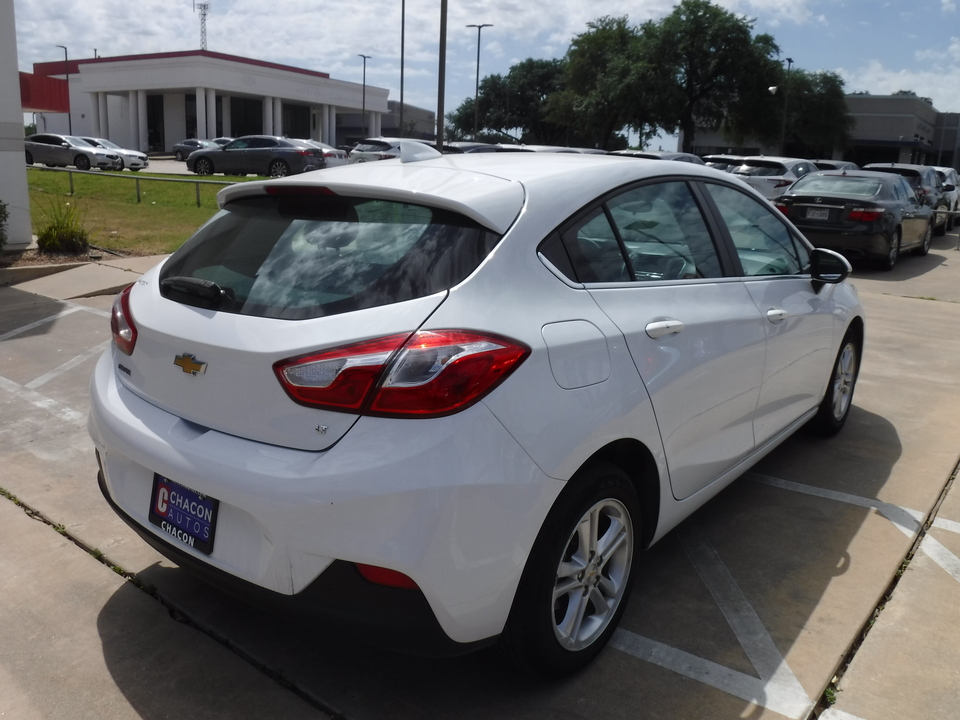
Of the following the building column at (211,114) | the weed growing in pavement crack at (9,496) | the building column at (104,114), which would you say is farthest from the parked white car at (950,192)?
the building column at (104,114)

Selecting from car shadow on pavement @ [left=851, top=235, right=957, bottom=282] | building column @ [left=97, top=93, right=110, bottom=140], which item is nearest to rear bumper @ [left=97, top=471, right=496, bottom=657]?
car shadow on pavement @ [left=851, top=235, right=957, bottom=282]

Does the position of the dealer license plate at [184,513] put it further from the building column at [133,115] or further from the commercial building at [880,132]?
the commercial building at [880,132]

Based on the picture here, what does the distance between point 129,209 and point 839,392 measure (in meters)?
14.4

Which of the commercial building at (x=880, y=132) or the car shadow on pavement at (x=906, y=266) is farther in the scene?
the commercial building at (x=880, y=132)

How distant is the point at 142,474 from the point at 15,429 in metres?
2.65

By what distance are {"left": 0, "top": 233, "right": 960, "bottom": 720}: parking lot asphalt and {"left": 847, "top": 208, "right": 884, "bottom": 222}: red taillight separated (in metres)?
8.80

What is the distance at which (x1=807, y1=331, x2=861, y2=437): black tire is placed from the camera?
196 inches

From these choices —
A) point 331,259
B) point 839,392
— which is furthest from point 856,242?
point 331,259

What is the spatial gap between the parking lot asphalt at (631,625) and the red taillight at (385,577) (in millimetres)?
229

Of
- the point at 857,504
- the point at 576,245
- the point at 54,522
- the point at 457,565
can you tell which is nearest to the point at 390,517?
the point at 457,565

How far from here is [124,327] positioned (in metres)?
2.97

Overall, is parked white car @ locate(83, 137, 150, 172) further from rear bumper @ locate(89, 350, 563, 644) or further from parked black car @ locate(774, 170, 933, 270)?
rear bumper @ locate(89, 350, 563, 644)

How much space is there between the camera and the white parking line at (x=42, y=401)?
513 centimetres

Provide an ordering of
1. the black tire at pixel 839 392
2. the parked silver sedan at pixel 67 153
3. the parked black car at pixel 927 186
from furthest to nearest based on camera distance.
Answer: the parked silver sedan at pixel 67 153, the parked black car at pixel 927 186, the black tire at pixel 839 392
